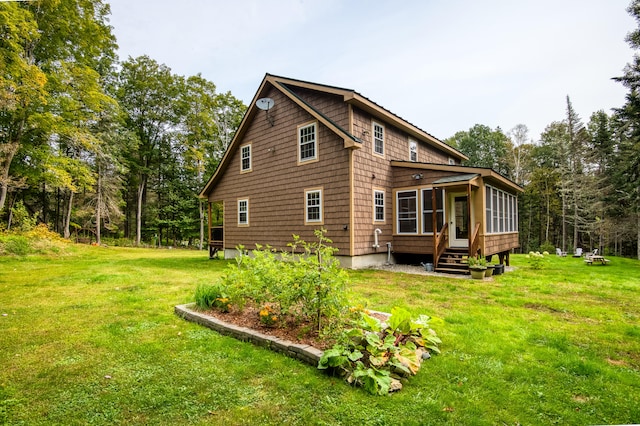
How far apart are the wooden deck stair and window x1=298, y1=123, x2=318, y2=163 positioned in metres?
5.56

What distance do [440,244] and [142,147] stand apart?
25555 mm

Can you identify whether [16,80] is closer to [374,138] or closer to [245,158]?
[245,158]

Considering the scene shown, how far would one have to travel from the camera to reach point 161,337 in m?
3.92

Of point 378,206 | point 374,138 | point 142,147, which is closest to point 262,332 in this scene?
point 378,206

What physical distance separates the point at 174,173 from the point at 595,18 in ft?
93.1

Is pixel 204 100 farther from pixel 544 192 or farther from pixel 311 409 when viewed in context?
pixel 544 192

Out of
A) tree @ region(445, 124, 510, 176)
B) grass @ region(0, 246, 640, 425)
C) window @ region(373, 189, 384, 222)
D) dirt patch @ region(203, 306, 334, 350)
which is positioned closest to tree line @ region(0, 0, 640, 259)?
tree @ region(445, 124, 510, 176)

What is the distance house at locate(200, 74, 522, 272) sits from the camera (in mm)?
10031

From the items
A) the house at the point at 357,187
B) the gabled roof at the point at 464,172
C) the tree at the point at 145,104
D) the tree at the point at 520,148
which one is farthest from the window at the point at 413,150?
the tree at the point at 520,148

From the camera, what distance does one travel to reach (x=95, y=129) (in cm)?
2056

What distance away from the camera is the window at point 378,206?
35.7 feet

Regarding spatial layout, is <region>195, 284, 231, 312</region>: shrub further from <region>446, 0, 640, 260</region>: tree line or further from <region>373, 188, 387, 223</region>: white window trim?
<region>446, 0, 640, 260</region>: tree line

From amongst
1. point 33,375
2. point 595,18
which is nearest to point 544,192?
point 595,18

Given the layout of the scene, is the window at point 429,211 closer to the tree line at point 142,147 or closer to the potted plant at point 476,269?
the potted plant at point 476,269
